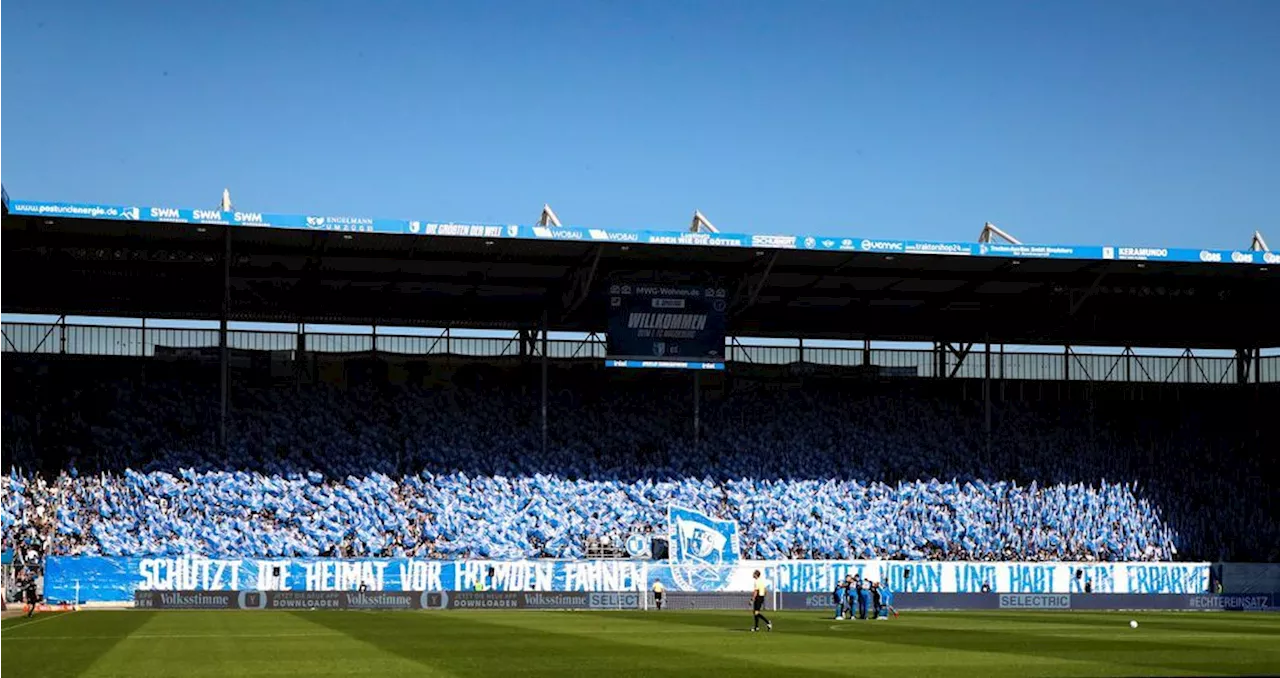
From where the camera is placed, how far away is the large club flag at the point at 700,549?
55906 millimetres

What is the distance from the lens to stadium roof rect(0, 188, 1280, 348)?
54.8 meters

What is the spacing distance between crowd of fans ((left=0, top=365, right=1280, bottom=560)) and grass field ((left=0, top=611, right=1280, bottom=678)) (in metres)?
12.7

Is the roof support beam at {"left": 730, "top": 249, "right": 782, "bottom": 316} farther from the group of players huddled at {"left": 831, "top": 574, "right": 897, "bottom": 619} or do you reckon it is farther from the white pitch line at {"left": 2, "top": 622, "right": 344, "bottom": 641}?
the white pitch line at {"left": 2, "top": 622, "right": 344, "bottom": 641}

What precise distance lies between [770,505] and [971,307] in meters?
13.5

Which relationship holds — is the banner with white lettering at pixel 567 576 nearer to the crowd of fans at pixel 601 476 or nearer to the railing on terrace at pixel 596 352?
the crowd of fans at pixel 601 476

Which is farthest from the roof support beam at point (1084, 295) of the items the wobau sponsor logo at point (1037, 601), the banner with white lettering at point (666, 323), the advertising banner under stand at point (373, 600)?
the advertising banner under stand at point (373, 600)

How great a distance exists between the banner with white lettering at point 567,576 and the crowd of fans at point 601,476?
68.8 inches

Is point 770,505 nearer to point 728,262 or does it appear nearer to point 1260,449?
point 728,262

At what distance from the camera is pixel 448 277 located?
6091 cm

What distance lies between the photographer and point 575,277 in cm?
6047

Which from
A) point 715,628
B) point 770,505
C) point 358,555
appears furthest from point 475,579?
point 715,628

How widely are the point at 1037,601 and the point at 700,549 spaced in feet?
40.1

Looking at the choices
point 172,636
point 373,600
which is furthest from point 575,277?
point 172,636

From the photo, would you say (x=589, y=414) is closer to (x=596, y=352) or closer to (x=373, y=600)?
(x=596, y=352)
